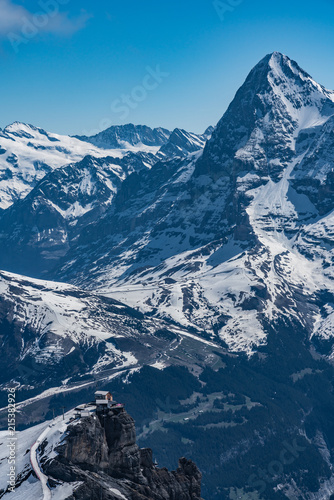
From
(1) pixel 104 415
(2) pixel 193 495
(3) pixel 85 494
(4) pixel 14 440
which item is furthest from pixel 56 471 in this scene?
(2) pixel 193 495

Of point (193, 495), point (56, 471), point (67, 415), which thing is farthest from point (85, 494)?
point (193, 495)

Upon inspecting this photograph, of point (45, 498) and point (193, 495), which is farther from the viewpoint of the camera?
point (193, 495)

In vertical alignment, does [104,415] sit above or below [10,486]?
above

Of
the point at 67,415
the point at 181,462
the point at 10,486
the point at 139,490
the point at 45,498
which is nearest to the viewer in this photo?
the point at 45,498

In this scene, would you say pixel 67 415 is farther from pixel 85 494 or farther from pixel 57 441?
pixel 85 494

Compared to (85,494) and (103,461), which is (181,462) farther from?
(85,494)

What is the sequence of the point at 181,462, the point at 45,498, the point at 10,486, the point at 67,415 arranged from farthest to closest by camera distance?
the point at 181,462 < the point at 67,415 < the point at 10,486 < the point at 45,498
